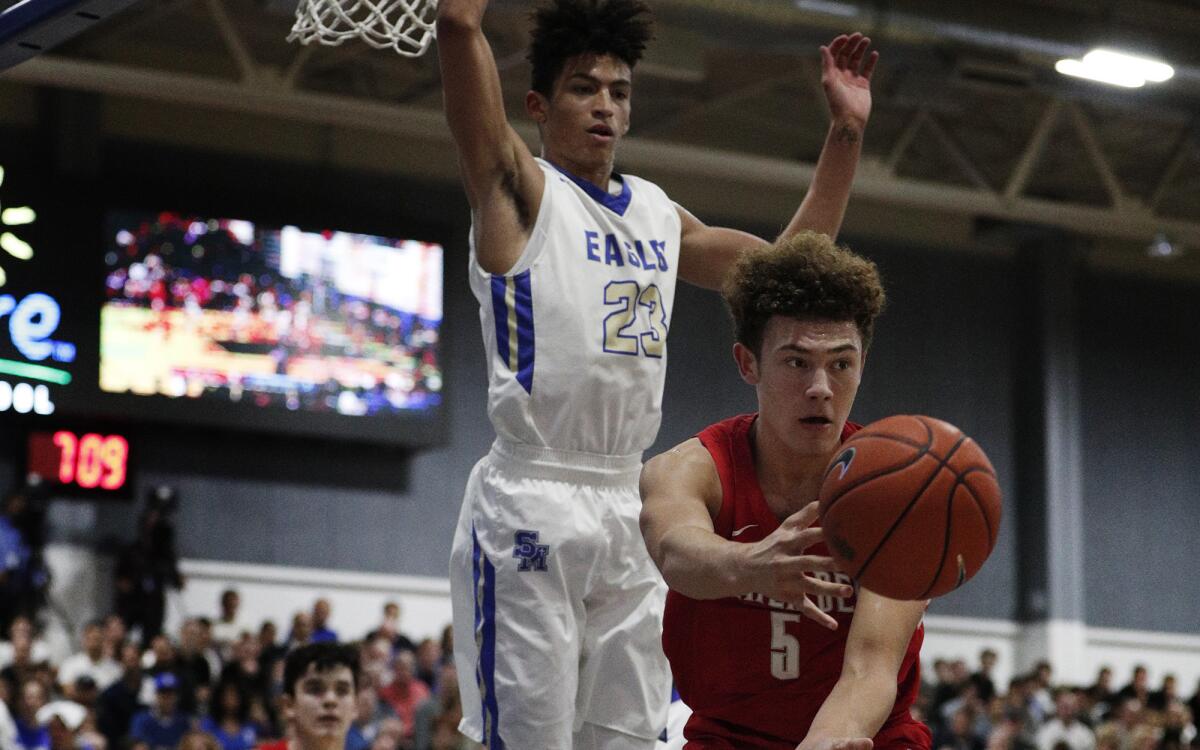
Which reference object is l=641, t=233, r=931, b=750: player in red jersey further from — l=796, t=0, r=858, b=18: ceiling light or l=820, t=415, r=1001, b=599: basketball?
l=796, t=0, r=858, b=18: ceiling light

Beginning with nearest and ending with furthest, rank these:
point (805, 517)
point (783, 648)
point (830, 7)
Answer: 1. point (805, 517)
2. point (783, 648)
3. point (830, 7)

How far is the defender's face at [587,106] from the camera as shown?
5.22 m

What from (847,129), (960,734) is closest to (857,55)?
(847,129)

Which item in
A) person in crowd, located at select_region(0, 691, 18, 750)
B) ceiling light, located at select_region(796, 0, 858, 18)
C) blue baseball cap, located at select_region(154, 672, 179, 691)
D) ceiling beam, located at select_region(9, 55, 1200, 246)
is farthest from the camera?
ceiling beam, located at select_region(9, 55, 1200, 246)

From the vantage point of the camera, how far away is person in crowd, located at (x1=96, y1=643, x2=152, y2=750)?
44.1 ft

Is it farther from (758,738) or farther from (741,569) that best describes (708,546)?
(758,738)

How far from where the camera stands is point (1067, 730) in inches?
658

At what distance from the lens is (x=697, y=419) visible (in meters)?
20.2

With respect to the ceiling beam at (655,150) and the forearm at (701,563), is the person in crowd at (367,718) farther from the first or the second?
the forearm at (701,563)

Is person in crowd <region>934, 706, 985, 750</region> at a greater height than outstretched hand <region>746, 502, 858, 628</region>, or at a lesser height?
lesser

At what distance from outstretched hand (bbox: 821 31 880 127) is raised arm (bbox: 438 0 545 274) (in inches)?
44.0

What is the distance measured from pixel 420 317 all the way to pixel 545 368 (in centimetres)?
1351

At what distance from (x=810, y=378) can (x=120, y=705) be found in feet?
35.3

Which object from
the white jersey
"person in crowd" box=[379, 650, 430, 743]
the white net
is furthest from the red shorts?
"person in crowd" box=[379, 650, 430, 743]
